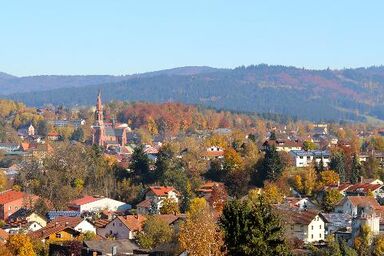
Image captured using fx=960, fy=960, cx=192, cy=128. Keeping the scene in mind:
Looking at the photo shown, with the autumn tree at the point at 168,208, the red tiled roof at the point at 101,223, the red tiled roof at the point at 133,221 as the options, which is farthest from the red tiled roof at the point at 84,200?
the red tiled roof at the point at 133,221

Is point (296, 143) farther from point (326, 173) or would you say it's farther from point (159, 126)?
point (159, 126)

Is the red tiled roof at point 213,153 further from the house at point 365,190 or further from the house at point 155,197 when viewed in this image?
the house at point 365,190

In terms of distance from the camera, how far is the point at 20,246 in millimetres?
28156

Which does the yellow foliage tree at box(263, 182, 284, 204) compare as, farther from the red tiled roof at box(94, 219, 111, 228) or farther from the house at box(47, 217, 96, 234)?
the house at box(47, 217, 96, 234)

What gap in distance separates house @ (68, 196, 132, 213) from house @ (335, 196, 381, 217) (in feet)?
29.7

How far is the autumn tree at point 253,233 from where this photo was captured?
19.7 meters

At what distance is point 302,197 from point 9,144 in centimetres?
3618

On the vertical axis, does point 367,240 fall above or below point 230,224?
below

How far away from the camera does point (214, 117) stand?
96500 millimetres

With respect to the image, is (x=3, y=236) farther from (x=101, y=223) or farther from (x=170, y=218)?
(x=170, y=218)

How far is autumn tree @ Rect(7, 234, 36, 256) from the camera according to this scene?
28.0m

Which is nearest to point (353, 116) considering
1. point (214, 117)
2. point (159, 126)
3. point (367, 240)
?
point (214, 117)

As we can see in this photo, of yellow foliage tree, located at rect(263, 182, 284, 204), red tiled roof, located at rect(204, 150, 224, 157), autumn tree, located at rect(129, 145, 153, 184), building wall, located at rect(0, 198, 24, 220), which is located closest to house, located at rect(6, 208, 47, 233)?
building wall, located at rect(0, 198, 24, 220)

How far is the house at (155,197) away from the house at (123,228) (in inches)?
145
